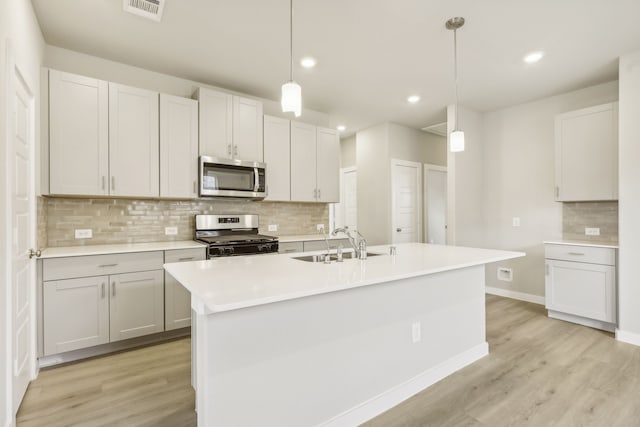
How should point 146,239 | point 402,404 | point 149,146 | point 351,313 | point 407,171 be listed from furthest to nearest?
point 407,171 → point 146,239 → point 149,146 → point 402,404 → point 351,313

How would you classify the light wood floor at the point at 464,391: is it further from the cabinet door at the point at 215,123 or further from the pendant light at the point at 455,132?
the cabinet door at the point at 215,123

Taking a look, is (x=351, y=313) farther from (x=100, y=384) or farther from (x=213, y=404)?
(x=100, y=384)

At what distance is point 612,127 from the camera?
3.39 meters

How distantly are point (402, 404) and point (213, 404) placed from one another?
1.20 meters

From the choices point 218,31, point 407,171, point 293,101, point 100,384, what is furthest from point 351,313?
point 407,171

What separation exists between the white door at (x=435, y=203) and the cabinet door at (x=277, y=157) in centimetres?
284

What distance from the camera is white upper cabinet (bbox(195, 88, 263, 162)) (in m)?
3.42

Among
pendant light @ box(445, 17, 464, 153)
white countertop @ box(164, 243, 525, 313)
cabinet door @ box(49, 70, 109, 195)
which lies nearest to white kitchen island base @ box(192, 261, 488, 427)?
white countertop @ box(164, 243, 525, 313)

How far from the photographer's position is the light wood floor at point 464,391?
1886mm

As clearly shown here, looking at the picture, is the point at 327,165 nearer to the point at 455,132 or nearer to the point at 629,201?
the point at 455,132

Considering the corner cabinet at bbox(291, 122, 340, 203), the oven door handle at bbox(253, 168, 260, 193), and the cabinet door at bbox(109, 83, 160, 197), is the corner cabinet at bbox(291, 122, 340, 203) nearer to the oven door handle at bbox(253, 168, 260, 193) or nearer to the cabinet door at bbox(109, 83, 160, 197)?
the oven door handle at bbox(253, 168, 260, 193)

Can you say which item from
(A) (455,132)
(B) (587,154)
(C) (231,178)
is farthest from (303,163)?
(B) (587,154)

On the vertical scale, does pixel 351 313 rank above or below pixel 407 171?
below

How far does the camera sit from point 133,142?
3.04 meters
